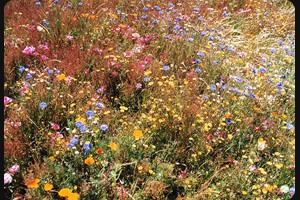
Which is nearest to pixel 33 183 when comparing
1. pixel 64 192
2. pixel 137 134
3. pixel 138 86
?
pixel 64 192

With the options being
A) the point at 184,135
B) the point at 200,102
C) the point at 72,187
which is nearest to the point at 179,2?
the point at 200,102

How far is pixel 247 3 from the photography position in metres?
6.59

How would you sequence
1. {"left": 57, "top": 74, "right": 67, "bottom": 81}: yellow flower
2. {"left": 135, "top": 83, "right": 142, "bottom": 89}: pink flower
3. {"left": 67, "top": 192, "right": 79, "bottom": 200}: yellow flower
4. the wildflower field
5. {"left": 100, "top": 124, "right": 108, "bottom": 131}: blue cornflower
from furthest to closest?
1. {"left": 135, "top": 83, "right": 142, "bottom": 89}: pink flower
2. {"left": 57, "top": 74, "right": 67, "bottom": 81}: yellow flower
3. {"left": 100, "top": 124, "right": 108, "bottom": 131}: blue cornflower
4. the wildflower field
5. {"left": 67, "top": 192, "right": 79, "bottom": 200}: yellow flower

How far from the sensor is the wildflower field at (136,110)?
9.21 feet

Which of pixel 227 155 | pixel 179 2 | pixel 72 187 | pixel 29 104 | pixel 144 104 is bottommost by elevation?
pixel 227 155

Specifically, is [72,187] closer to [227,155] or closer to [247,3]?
[227,155]

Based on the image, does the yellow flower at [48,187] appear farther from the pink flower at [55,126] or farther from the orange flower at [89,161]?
the pink flower at [55,126]

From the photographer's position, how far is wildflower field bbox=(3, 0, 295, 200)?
111 inches

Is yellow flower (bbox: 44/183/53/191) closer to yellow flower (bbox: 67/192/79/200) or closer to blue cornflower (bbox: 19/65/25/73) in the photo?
yellow flower (bbox: 67/192/79/200)

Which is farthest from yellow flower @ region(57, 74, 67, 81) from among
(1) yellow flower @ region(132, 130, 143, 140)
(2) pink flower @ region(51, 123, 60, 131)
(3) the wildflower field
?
(1) yellow flower @ region(132, 130, 143, 140)

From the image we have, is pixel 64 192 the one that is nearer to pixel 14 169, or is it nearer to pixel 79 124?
pixel 14 169

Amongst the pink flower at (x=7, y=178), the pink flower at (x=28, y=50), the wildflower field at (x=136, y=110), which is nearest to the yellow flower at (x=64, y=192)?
the wildflower field at (x=136, y=110)

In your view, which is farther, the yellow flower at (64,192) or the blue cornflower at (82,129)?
the blue cornflower at (82,129)
